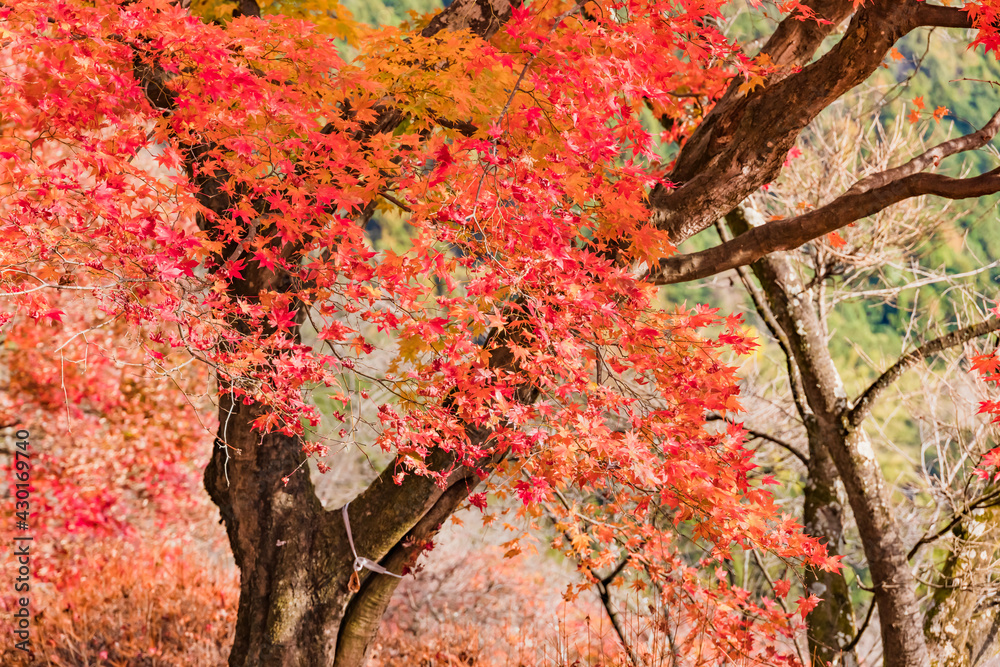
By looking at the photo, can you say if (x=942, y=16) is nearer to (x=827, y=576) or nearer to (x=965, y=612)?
(x=965, y=612)

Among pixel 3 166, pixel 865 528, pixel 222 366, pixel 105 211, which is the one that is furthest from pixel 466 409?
pixel 865 528

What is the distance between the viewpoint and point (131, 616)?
625cm

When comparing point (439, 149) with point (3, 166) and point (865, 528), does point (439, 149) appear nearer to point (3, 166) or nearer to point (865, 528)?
point (3, 166)

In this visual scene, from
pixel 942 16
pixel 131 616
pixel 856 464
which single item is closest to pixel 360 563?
pixel 856 464

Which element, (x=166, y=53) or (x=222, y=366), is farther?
(x=222, y=366)

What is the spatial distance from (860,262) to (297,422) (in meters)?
5.43

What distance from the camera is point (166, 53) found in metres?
2.78

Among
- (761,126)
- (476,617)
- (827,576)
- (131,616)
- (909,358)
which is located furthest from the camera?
(476,617)

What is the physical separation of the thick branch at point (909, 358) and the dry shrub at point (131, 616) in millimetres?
5398

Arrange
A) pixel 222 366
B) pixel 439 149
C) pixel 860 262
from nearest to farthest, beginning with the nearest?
1. pixel 439 149
2. pixel 222 366
3. pixel 860 262

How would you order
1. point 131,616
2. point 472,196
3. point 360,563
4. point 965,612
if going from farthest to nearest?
point 131,616 < point 965,612 < point 360,563 < point 472,196

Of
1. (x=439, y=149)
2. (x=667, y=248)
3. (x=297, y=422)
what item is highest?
(x=667, y=248)

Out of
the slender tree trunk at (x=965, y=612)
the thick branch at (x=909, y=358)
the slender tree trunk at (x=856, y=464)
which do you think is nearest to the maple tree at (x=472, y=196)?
the slender tree trunk at (x=856, y=464)

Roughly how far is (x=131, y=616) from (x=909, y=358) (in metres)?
6.69
